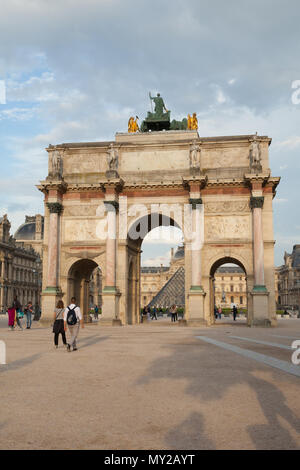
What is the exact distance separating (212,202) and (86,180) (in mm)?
9274

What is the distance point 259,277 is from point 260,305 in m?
1.80

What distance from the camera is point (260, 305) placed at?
29797 millimetres

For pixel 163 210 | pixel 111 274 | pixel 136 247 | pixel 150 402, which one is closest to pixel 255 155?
pixel 163 210

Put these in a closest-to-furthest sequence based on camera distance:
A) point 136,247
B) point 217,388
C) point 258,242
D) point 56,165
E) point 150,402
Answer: point 150,402 → point 217,388 → point 258,242 → point 56,165 → point 136,247

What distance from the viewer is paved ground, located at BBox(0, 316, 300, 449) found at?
541 centimetres

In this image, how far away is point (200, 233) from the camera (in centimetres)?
3139

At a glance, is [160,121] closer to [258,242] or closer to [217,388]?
[258,242]

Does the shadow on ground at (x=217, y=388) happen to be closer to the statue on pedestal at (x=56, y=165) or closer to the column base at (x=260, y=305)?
the column base at (x=260, y=305)

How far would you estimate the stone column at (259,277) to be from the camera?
29656 mm

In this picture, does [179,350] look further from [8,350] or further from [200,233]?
[200,233]

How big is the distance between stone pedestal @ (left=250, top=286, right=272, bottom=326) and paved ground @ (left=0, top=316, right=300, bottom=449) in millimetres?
17070

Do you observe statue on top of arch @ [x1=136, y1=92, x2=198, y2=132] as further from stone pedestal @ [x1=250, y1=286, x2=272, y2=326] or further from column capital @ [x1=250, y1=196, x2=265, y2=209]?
stone pedestal @ [x1=250, y1=286, x2=272, y2=326]

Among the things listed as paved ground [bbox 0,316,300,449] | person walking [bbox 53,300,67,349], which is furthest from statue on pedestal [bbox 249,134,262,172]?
paved ground [bbox 0,316,300,449]

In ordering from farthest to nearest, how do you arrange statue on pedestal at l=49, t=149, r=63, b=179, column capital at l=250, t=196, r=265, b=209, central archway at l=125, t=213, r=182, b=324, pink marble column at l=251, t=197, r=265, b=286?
central archway at l=125, t=213, r=182, b=324
statue on pedestal at l=49, t=149, r=63, b=179
column capital at l=250, t=196, r=265, b=209
pink marble column at l=251, t=197, r=265, b=286
